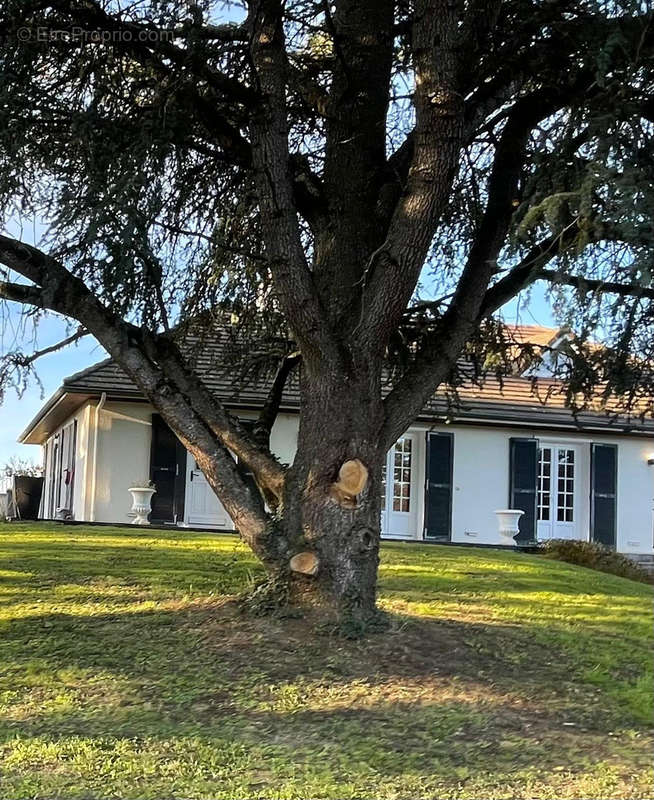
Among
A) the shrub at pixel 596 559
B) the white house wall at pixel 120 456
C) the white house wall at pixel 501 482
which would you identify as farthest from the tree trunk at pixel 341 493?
the white house wall at pixel 501 482

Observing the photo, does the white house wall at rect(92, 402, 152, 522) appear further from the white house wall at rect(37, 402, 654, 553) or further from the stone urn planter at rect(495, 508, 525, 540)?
the stone urn planter at rect(495, 508, 525, 540)

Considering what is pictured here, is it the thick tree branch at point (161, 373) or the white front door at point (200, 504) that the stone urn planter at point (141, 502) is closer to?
the white front door at point (200, 504)

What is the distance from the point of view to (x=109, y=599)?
7.64 metres

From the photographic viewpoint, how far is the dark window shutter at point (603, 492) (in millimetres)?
18109

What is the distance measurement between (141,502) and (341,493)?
9.76 meters

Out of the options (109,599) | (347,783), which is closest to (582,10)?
(347,783)

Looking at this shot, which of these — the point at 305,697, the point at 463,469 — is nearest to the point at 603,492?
the point at 463,469

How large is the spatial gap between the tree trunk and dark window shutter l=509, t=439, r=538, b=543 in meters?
11.7

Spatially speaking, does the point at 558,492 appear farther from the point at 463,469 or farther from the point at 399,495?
the point at 399,495

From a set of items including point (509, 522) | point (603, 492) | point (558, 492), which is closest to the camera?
point (509, 522)

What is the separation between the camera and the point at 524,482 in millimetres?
17844

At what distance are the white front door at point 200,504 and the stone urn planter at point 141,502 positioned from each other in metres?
1.18

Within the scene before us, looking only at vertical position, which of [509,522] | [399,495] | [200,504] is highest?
[399,495]

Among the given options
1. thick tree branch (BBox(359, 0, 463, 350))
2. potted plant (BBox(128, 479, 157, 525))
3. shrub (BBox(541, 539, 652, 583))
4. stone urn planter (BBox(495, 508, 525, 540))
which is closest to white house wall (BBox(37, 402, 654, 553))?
potted plant (BBox(128, 479, 157, 525))
